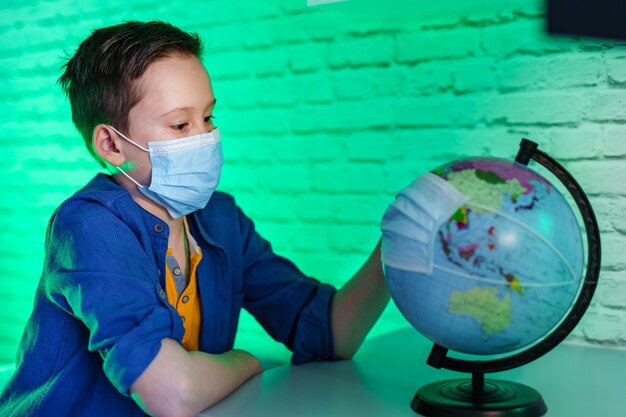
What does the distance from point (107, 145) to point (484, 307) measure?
84 centimetres

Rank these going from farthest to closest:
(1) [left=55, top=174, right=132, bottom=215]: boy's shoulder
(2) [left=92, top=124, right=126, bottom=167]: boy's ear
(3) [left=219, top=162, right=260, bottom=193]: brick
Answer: (3) [left=219, top=162, right=260, bottom=193]: brick, (2) [left=92, top=124, right=126, bottom=167]: boy's ear, (1) [left=55, top=174, right=132, bottom=215]: boy's shoulder

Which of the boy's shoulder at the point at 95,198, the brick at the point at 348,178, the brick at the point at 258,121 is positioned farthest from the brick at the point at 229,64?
the boy's shoulder at the point at 95,198

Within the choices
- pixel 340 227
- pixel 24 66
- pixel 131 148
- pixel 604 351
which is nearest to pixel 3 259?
pixel 24 66

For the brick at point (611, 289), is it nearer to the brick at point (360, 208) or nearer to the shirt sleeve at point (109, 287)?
the brick at point (360, 208)

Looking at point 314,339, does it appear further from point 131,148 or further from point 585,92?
point 585,92

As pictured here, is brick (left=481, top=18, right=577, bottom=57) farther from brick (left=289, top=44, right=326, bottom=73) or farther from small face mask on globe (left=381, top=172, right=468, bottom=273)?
small face mask on globe (left=381, top=172, right=468, bottom=273)

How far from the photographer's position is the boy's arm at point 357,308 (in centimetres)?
157

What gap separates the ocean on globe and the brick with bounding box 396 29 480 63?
77cm

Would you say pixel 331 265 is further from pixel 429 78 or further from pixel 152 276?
pixel 152 276

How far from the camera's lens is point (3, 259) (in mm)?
3035

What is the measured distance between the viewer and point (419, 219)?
45.3 inches

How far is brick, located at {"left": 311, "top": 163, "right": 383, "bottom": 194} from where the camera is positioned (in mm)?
2068

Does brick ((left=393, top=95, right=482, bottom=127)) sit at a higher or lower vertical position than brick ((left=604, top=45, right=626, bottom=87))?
lower

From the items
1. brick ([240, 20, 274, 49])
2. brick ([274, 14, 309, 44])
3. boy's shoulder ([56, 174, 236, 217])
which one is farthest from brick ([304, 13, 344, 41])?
boy's shoulder ([56, 174, 236, 217])
